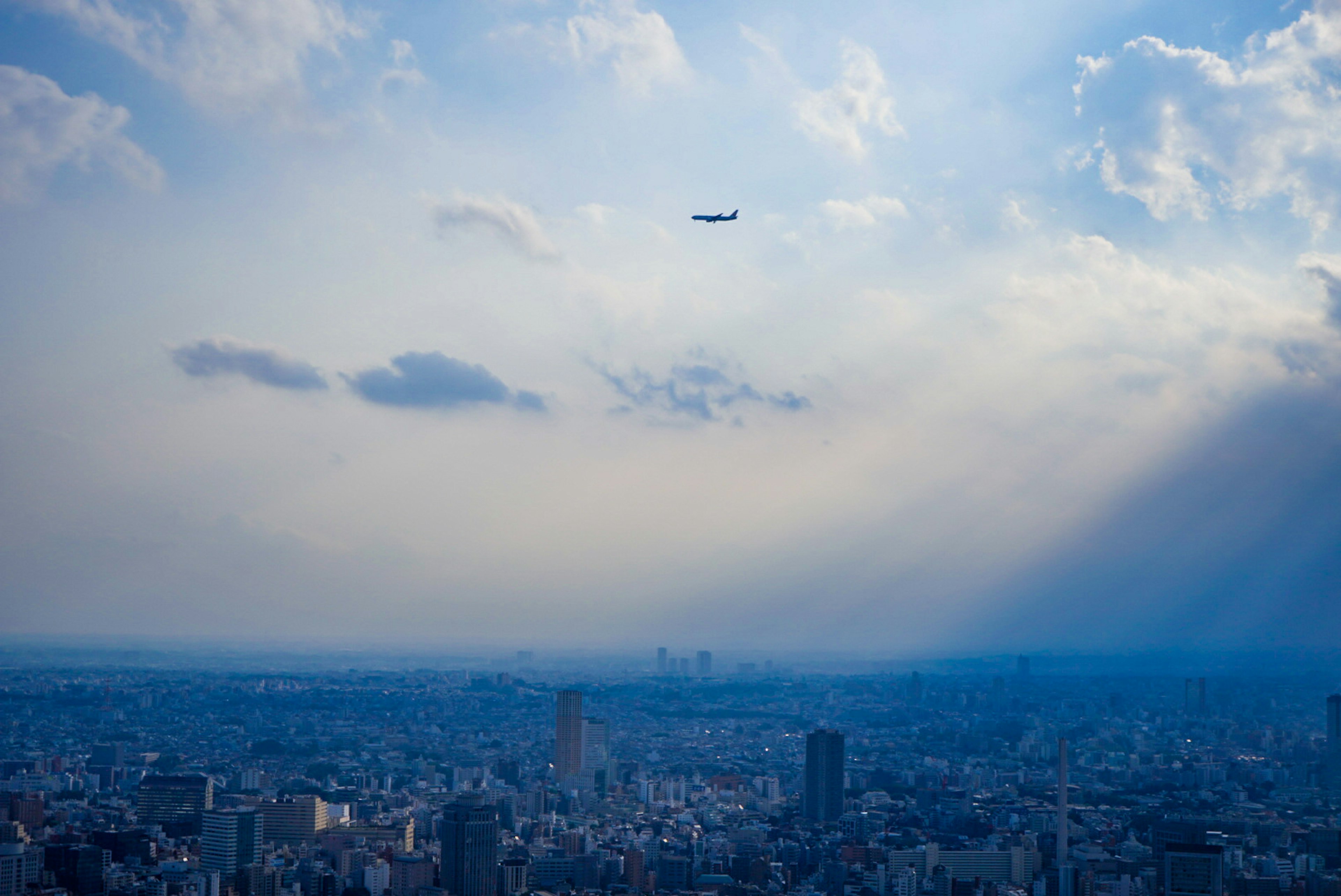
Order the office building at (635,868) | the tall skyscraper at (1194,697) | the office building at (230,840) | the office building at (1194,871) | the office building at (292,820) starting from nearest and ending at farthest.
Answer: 1. the office building at (1194,871)
2. the office building at (230,840)
3. the office building at (635,868)
4. the office building at (292,820)
5. the tall skyscraper at (1194,697)

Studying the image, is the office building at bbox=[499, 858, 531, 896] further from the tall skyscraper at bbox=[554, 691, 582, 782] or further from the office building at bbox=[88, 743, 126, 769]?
the office building at bbox=[88, 743, 126, 769]

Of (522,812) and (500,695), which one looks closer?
(522,812)

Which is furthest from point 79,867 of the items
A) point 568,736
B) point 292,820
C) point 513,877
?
point 568,736

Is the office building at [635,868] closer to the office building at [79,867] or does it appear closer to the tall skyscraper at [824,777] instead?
the tall skyscraper at [824,777]

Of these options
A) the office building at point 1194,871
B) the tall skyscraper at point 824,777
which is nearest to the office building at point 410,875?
the tall skyscraper at point 824,777

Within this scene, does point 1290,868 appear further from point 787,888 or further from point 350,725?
point 350,725

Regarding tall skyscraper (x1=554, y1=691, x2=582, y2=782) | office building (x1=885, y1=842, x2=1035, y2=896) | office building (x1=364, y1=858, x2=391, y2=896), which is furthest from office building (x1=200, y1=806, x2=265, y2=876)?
tall skyscraper (x1=554, y1=691, x2=582, y2=782)

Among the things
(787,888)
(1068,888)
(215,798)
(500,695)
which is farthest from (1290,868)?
(500,695)
